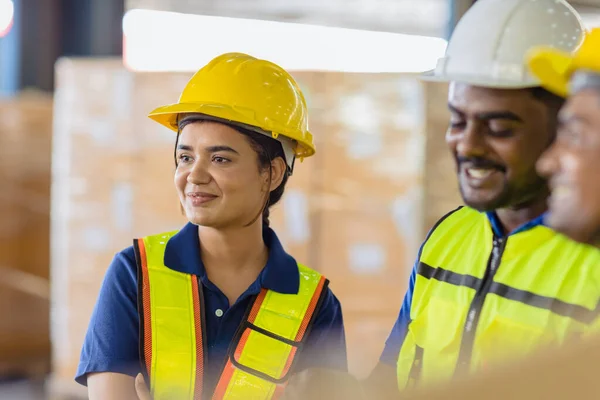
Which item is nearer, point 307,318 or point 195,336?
point 195,336

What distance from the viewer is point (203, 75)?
257 centimetres

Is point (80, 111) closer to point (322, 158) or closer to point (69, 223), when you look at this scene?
point (69, 223)

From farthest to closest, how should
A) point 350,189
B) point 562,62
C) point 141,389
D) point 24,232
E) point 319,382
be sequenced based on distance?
point 24,232
point 350,189
point 319,382
point 141,389
point 562,62

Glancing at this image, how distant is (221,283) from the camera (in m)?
2.47

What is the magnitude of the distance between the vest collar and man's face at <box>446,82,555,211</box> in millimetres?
818

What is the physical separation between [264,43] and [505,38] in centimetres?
787

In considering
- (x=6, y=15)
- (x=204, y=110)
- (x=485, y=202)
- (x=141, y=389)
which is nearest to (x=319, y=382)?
(x=141, y=389)

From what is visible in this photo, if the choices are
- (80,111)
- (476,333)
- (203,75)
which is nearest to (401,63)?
(80,111)

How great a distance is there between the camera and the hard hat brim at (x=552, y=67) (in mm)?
1307

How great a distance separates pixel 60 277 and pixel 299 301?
3713 millimetres

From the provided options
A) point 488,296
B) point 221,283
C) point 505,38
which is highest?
point 505,38

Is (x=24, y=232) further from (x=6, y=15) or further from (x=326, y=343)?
(x=326, y=343)

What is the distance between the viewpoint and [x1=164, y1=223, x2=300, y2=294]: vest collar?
8.00 feet

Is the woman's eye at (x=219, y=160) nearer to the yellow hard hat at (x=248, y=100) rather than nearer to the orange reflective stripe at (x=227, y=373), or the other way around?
the yellow hard hat at (x=248, y=100)
